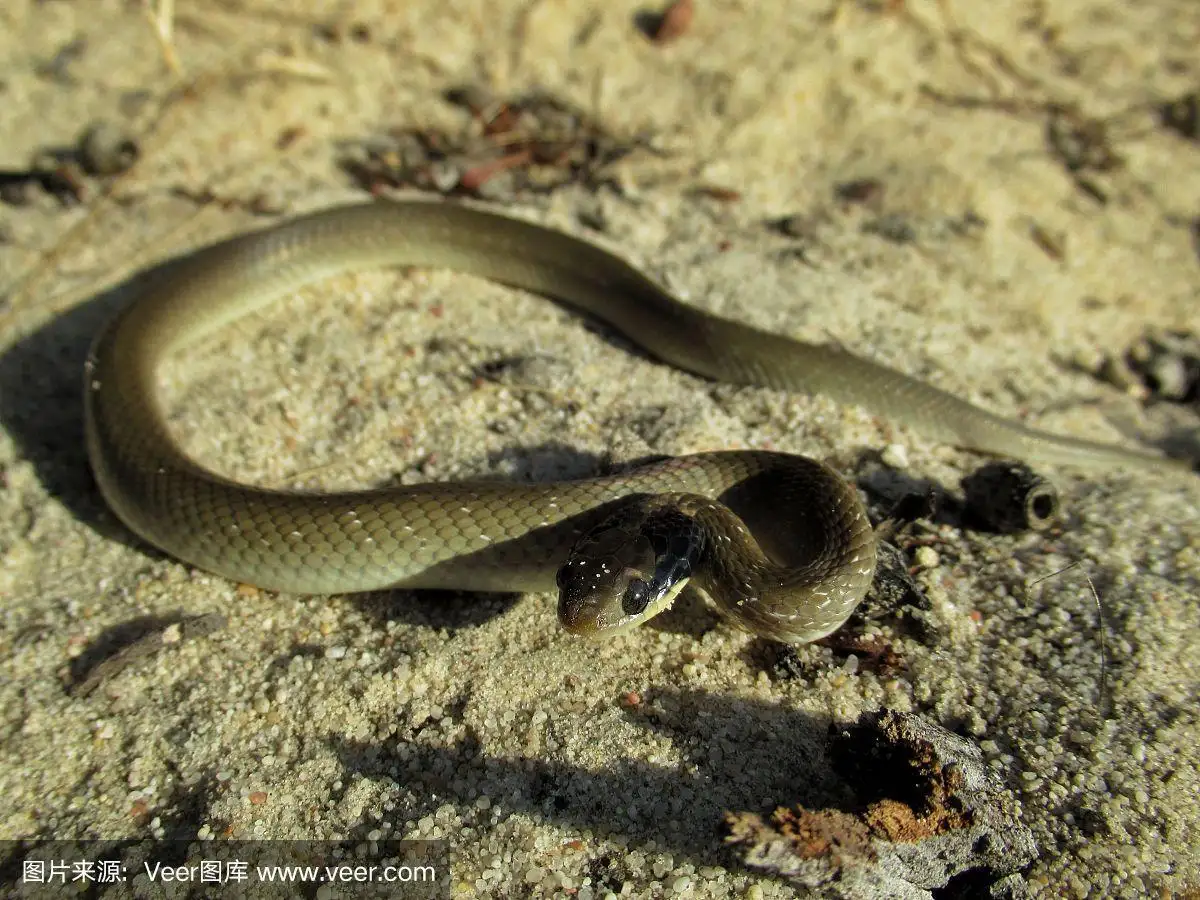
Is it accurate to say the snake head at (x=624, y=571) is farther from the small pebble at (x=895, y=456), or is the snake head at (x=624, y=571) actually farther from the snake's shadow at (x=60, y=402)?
the snake's shadow at (x=60, y=402)

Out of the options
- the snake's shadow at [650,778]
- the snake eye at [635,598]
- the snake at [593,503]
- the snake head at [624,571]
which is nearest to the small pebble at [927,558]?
the snake at [593,503]

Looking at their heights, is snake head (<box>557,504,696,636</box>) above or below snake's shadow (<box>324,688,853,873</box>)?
above

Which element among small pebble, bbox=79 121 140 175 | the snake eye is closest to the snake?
the snake eye

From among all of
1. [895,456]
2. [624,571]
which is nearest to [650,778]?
[624,571]

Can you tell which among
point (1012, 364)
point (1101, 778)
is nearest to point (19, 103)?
point (1012, 364)

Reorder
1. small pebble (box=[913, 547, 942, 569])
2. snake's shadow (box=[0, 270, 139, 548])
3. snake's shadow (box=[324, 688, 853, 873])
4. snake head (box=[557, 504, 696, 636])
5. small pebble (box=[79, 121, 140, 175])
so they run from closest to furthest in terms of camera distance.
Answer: snake's shadow (box=[324, 688, 853, 873]) → snake head (box=[557, 504, 696, 636]) → small pebble (box=[913, 547, 942, 569]) → snake's shadow (box=[0, 270, 139, 548]) → small pebble (box=[79, 121, 140, 175])

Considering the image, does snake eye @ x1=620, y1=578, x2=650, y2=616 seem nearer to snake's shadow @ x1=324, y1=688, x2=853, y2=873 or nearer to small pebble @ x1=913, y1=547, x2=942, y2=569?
snake's shadow @ x1=324, y1=688, x2=853, y2=873

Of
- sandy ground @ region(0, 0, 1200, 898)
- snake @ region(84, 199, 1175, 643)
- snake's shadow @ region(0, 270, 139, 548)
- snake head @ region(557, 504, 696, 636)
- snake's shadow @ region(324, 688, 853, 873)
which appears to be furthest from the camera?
snake's shadow @ region(0, 270, 139, 548)

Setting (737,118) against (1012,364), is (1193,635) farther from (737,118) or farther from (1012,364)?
(737,118)

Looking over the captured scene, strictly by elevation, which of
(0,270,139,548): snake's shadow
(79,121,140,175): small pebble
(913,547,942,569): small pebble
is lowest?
(0,270,139,548): snake's shadow
